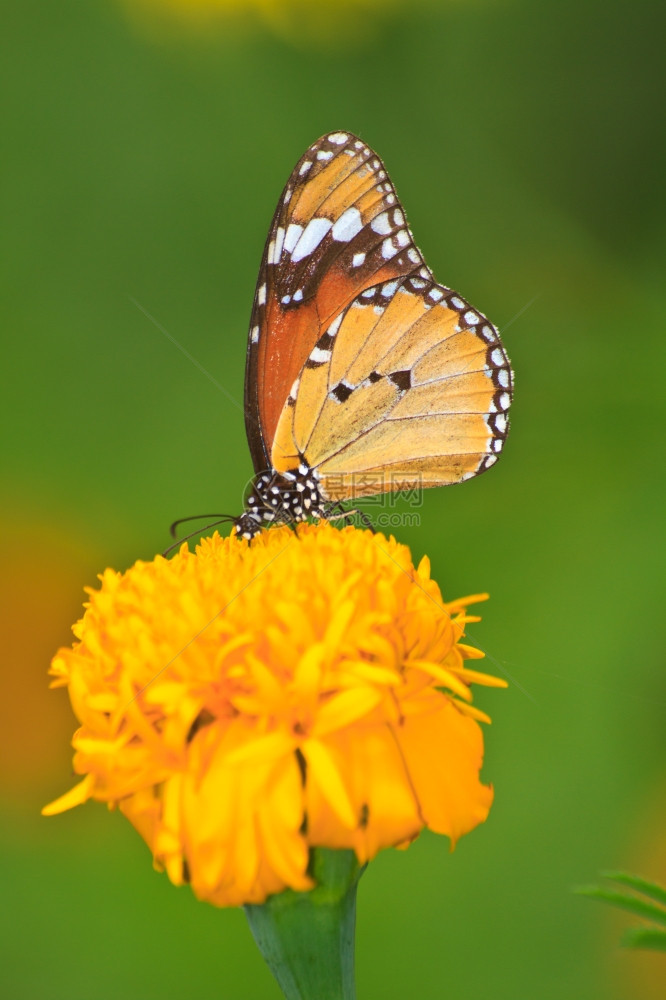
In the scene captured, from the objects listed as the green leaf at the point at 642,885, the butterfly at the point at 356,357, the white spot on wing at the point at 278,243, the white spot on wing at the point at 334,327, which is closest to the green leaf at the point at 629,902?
the green leaf at the point at 642,885

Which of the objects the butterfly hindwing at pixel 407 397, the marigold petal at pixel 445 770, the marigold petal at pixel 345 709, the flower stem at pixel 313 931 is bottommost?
the flower stem at pixel 313 931

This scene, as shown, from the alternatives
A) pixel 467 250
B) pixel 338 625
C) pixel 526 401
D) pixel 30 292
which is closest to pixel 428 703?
pixel 338 625

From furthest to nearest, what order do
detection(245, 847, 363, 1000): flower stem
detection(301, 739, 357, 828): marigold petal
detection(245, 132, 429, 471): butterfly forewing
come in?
detection(245, 132, 429, 471): butterfly forewing
detection(245, 847, 363, 1000): flower stem
detection(301, 739, 357, 828): marigold petal

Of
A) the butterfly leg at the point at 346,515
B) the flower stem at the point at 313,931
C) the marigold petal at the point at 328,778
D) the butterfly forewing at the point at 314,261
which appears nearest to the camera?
the marigold petal at the point at 328,778

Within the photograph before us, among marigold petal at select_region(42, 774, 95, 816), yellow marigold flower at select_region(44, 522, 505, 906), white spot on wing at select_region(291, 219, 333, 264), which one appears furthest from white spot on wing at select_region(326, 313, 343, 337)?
marigold petal at select_region(42, 774, 95, 816)

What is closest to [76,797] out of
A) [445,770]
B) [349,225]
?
[445,770]

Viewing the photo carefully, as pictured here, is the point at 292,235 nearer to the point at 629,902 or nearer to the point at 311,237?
the point at 311,237

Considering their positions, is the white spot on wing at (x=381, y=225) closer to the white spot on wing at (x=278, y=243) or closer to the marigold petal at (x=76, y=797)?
the white spot on wing at (x=278, y=243)

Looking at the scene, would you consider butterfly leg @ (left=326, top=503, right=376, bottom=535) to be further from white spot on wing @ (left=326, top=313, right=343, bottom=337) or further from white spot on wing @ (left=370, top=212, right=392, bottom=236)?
white spot on wing @ (left=370, top=212, right=392, bottom=236)
